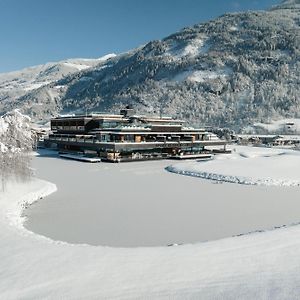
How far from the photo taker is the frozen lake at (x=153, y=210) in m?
24.3

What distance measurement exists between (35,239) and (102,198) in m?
15.4

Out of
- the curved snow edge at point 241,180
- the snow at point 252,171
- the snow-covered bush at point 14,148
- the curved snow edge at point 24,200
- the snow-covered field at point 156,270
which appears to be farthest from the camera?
the snow at point 252,171

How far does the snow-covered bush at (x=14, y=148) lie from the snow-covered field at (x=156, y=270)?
1839cm

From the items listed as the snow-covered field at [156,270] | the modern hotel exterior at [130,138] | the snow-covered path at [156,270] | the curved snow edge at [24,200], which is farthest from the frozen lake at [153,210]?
the modern hotel exterior at [130,138]

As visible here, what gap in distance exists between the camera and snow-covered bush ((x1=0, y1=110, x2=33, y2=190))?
37562mm

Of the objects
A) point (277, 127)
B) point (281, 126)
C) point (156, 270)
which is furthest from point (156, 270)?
point (281, 126)

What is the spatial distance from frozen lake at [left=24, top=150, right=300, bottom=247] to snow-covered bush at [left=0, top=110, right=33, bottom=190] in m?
4.57

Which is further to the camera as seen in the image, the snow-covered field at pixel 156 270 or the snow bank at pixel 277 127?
the snow bank at pixel 277 127

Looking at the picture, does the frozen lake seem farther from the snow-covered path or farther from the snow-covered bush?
the snow-covered bush

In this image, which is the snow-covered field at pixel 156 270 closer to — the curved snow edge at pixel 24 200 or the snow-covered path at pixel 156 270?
the snow-covered path at pixel 156 270

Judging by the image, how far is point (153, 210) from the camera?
102 feet

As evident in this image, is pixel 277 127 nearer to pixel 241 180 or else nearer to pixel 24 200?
pixel 241 180

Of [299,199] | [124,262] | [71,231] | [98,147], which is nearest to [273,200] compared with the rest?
[299,199]

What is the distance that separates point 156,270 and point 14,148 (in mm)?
28464
